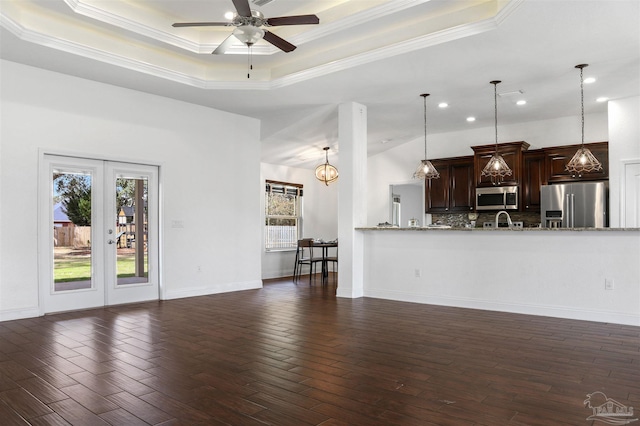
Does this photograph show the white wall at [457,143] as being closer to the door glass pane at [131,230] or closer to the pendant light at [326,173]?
the pendant light at [326,173]

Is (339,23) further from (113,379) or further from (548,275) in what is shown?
(113,379)

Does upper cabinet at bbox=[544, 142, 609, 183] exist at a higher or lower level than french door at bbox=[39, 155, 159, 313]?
higher

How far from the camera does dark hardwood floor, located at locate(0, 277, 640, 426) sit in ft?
7.82

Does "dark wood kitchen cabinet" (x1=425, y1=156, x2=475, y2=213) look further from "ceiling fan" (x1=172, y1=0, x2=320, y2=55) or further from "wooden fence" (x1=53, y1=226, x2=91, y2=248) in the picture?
"wooden fence" (x1=53, y1=226, x2=91, y2=248)

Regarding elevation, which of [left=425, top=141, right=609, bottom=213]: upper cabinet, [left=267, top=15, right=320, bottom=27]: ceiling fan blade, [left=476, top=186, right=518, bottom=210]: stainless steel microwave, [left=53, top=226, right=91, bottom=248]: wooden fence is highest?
[left=267, top=15, right=320, bottom=27]: ceiling fan blade

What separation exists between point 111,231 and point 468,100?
5.55m

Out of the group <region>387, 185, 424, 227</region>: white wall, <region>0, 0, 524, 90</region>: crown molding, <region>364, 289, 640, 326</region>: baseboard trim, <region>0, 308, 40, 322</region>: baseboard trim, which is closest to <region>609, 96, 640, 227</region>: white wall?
<region>364, 289, 640, 326</region>: baseboard trim

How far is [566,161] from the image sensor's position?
294 inches

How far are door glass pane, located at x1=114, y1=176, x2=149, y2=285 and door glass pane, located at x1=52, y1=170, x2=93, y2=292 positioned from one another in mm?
391

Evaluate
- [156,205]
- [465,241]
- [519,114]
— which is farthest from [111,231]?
[519,114]

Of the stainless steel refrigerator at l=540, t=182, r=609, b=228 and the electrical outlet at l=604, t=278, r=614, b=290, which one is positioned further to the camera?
the stainless steel refrigerator at l=540, t=182, r=609, b=228

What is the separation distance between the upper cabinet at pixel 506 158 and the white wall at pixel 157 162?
4173 millimetres

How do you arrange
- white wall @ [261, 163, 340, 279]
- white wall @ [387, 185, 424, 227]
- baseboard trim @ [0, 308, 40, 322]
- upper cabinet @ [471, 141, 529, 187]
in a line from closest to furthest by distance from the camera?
baseboard trim @ [0, 308, 40, 322], upper cabinet @ [471, 141, 529, 187], white wall @ [261, 163, 340, 279], white wall @ [387, 185, 424, 227]

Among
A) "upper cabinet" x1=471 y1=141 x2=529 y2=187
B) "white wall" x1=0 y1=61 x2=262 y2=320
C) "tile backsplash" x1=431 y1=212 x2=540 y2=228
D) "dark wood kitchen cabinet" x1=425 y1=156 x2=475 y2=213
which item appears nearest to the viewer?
"white wall" x1=0 y1=61 x2=262 y2=320
